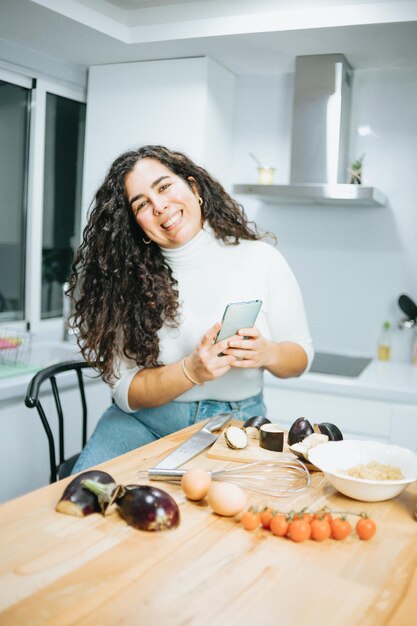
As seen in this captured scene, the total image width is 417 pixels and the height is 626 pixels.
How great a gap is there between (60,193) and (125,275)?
1.71 meters

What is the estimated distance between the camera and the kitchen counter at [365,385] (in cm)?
259

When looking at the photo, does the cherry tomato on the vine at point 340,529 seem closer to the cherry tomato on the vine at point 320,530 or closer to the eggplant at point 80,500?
the cherry tomato on the vine at point 320,530

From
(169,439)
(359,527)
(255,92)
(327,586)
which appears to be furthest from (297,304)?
(255,92)

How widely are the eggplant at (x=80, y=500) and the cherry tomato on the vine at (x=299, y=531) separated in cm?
31

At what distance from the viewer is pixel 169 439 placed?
1.55m

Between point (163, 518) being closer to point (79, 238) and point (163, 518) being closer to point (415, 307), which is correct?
point (415, 307)

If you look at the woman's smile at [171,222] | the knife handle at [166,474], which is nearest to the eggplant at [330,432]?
the knife handle at [166,474]

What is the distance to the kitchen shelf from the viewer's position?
280 centimetres

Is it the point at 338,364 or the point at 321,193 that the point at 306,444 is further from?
the point at 338,364

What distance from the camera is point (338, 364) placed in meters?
3.14

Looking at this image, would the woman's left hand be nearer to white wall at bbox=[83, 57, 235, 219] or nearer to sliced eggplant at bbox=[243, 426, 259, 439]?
sliced eggplant at bbox=[243, 426, 259, 439]

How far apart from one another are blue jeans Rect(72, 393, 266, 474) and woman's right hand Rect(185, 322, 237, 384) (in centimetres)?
15

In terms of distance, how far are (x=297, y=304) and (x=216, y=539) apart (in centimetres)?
96

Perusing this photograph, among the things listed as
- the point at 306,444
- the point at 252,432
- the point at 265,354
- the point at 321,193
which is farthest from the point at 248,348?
the point at 321,193
